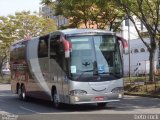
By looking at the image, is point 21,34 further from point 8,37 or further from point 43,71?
point 43,71

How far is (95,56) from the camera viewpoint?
1939 centimetres

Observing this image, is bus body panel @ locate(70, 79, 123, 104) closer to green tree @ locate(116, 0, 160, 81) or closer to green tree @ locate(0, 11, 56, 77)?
green tree @ locate(116, 0, 160, 81)

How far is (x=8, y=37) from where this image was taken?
66938mm

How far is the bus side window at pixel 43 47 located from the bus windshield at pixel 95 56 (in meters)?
2.81

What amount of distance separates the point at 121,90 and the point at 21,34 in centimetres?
4801

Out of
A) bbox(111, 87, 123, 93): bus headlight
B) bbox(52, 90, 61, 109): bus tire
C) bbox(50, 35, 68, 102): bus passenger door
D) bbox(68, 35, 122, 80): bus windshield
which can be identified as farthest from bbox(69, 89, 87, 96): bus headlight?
bbox(52, 90, 61, 109): bus tire

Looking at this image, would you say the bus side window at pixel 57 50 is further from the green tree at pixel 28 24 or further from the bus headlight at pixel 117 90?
the green tree at pixel 28 24

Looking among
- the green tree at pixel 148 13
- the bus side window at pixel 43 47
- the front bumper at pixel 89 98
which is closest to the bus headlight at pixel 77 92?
the front bumper at pixel 89 98

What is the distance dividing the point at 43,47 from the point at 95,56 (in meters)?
3.97

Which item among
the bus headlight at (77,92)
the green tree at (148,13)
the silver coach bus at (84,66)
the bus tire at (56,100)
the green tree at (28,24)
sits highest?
the green tree at (28,24)

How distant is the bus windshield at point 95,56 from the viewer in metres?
19.1

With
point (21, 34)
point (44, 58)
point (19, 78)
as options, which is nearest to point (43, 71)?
point (44, 58)

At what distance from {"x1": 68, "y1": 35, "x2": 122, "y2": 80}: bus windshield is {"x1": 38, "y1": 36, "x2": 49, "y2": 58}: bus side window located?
281cm

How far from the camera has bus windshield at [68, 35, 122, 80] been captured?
19.1 m
